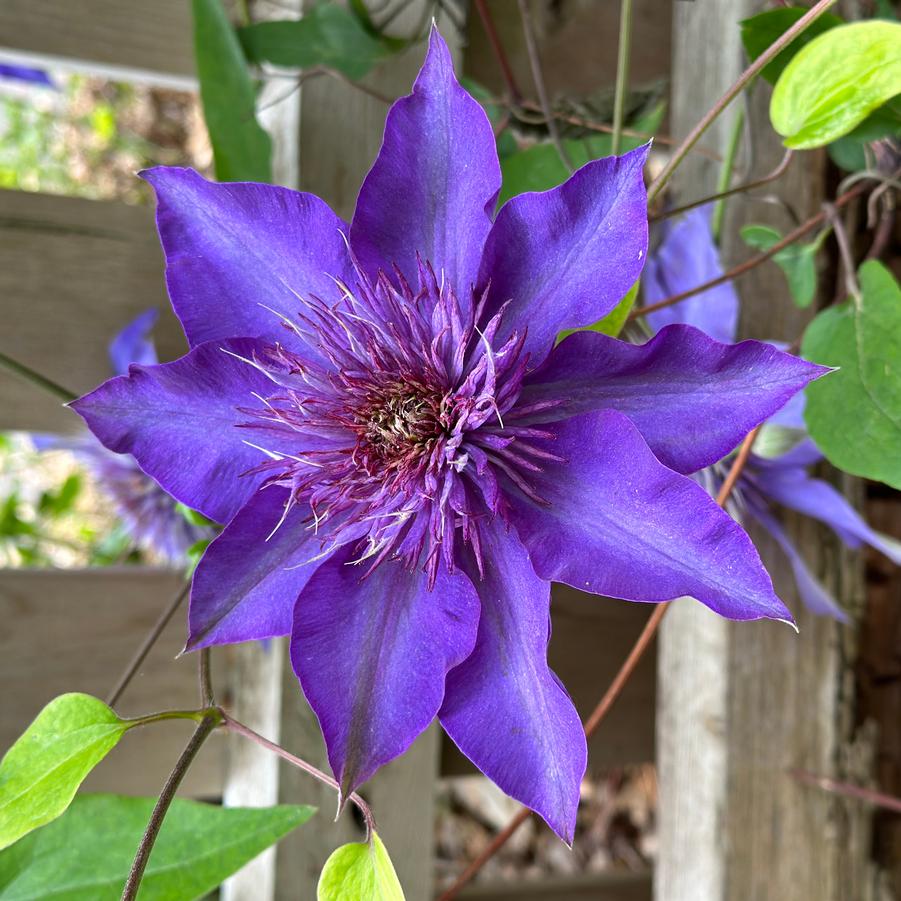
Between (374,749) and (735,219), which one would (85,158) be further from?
(374,749)

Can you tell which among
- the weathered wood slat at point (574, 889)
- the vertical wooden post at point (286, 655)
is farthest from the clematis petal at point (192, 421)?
the weathered wood slat at point (574, 889)

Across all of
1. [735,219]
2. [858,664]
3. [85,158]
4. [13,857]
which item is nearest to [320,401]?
[13,857]

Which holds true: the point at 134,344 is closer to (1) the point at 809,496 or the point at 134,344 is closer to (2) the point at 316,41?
(2) the point at 316,41

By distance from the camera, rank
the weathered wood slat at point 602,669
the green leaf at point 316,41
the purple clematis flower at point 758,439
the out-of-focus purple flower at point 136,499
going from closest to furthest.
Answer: the purple clematis flower at point 758,439 < the green leaf at point 316,41 < the out-of-focus purple flower at point 136,499 < the weathered wood slat at point 602,669

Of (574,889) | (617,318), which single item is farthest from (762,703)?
(574,889)

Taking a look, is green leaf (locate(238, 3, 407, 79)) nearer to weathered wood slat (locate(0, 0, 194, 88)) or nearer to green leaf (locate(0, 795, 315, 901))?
weathered wood slat (locate(0, 0, 194, 88))

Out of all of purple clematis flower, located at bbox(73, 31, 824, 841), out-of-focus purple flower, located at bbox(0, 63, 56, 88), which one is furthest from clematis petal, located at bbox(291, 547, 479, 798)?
out-of-focus purple flower, located at bbox(0, 63, 56, 88)

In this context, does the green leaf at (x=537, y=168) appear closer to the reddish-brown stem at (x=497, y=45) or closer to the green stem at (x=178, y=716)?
the reddish-brown stem at (x=497, y=45)
